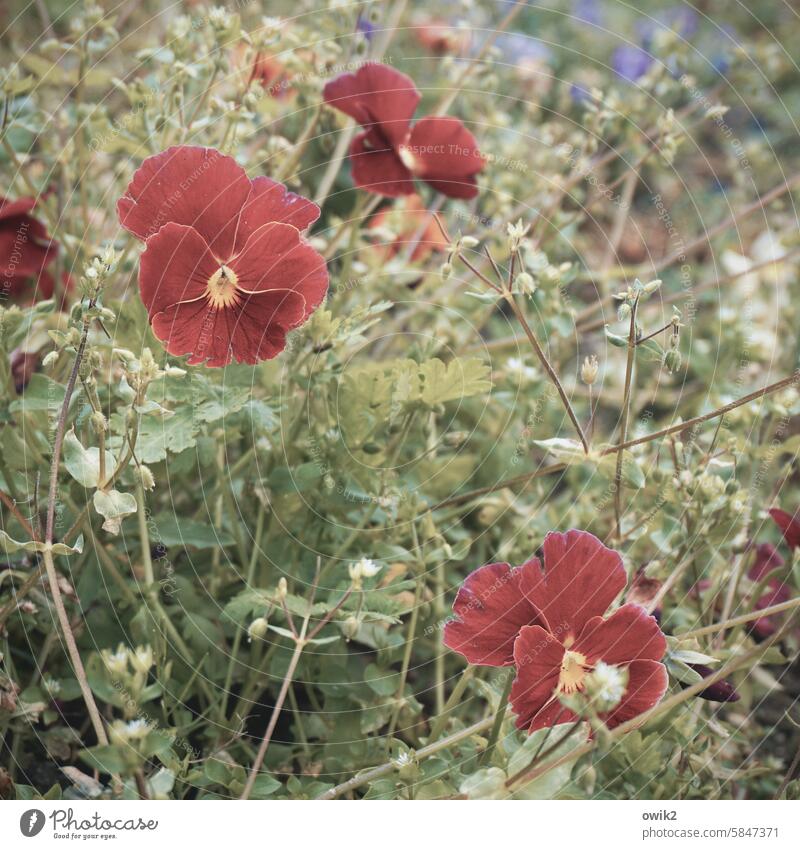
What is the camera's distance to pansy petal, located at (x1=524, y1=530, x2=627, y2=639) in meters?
0.61

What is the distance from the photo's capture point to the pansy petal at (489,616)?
2.00 ft

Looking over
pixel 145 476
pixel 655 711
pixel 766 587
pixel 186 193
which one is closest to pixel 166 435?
pixel 145 476

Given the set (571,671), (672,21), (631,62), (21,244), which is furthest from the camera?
(672,21)

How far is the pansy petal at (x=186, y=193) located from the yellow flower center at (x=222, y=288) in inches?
1.0

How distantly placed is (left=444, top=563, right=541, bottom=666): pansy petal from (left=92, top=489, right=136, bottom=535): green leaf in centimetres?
22

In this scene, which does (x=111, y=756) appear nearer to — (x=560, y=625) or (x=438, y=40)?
(x=560, y=625)

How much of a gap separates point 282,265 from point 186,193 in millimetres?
77

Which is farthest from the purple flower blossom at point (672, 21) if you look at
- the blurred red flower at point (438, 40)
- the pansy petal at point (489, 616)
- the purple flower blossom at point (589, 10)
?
the pansy petal at point (489, 616)

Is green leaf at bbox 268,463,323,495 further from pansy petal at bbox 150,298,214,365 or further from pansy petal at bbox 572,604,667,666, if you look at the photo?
pansy petal at bbox 572,604,667,666

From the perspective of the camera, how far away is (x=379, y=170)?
0.80 metres

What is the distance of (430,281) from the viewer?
3.27 feet

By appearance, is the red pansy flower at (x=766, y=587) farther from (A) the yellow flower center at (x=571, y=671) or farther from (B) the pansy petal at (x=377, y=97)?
(B) the pansy petal at (x=377, y=97)

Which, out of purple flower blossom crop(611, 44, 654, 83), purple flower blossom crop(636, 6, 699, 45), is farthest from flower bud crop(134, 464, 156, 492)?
purple flower blossom crop(636, 6, 699, 45)
